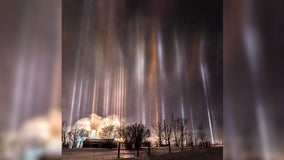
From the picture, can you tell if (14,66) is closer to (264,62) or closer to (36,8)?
(36,8)

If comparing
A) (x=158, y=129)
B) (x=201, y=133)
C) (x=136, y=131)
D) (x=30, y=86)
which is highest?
(x=158, y=129)

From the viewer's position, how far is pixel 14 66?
2307mm

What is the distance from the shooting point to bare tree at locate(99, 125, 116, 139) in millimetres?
32344

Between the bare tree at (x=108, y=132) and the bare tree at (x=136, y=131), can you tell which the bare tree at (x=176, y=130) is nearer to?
the bare tree at (x=136, y=131)

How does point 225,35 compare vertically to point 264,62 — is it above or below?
above

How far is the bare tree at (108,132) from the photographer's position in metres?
32.3

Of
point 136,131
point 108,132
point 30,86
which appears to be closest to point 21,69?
point 30,86

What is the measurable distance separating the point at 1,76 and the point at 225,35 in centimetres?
178

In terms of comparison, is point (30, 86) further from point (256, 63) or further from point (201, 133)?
point (201, 133)

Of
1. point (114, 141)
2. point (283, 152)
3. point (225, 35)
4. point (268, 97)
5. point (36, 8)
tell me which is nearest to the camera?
point (283, 152)

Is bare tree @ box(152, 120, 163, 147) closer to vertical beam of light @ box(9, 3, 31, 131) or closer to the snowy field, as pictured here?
the snowy field

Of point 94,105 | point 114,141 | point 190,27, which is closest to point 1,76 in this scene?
point 190,27

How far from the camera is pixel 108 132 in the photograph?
3338 cm

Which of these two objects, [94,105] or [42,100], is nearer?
[42,100]
